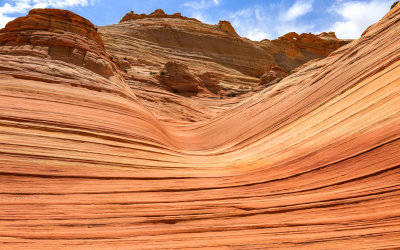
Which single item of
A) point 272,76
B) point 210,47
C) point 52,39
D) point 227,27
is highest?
point 227,27

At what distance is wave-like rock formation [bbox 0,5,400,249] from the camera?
220 cm

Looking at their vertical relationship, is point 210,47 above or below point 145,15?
below

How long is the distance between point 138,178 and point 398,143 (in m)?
3.05

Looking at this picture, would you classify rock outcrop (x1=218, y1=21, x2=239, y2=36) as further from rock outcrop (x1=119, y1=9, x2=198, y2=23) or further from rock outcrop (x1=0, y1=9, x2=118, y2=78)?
rock outcrop (x1=0, y1=9, x2=118, y2=78)

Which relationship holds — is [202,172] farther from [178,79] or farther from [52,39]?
[178,79]

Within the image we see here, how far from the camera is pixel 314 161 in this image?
11.4 ft

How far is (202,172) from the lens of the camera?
4297 mm

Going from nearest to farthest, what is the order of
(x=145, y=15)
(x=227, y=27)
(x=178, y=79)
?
(x=178, y=79), (x=227, y=27), (x=145, y=15)

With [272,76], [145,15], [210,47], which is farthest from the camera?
[145,15]

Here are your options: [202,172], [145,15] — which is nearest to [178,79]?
[202,172]

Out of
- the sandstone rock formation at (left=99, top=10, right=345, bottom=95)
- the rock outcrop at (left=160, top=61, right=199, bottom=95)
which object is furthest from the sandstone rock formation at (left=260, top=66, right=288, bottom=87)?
the rock outcrop at (left=160, top=61, right=199, bottom=95)

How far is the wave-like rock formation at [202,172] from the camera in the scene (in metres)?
2.20

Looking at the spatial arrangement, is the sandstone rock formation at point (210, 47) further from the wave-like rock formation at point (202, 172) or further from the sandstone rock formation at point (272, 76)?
the wave-like rock formation at point (202, 172)

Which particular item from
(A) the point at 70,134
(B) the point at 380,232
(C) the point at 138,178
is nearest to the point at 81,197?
(C) the point at 138,178
